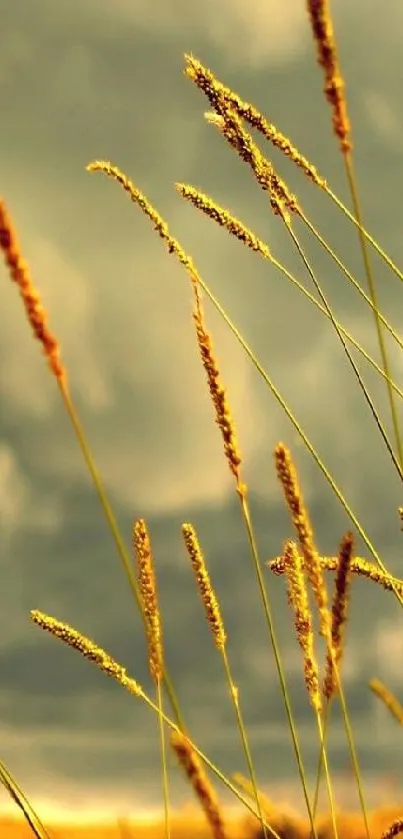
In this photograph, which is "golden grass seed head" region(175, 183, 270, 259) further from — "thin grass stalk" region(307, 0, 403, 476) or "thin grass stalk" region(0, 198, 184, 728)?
"thin grass stalk" region(0, 198, 184, 728)

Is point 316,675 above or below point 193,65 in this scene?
below

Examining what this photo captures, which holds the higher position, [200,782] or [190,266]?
[190,266]

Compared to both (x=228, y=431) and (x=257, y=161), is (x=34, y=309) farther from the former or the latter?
(x=257, y=161)

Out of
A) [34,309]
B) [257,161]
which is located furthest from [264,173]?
[34,309]

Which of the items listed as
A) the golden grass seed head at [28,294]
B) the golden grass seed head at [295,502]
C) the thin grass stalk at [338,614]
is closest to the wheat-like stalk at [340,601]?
the thin grass stalk at [338,614]

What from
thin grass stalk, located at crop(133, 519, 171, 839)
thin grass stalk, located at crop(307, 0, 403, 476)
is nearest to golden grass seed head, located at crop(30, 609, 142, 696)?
thin grass stalk, located at crop(133, 519, 171, 839)

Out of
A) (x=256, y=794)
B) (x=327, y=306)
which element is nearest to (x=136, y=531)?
(x=256, y=794)

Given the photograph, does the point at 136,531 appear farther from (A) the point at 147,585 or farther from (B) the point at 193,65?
(B) the point at 193,65
